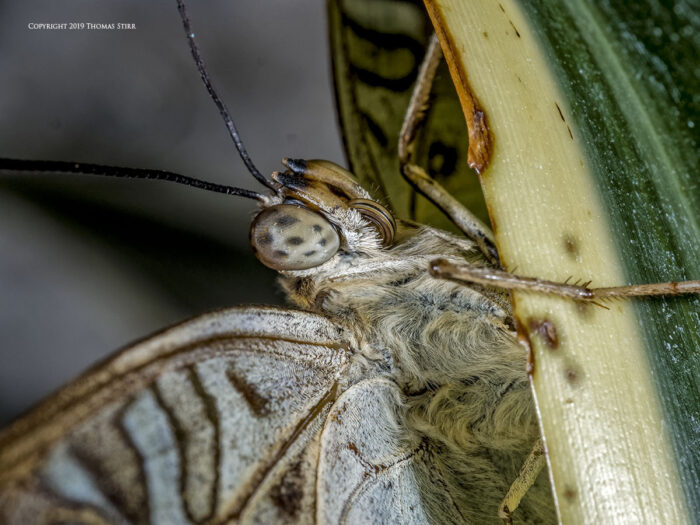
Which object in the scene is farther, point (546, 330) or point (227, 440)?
point (227, 440)

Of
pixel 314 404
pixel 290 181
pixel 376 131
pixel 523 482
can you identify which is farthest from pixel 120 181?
pixel 523 482

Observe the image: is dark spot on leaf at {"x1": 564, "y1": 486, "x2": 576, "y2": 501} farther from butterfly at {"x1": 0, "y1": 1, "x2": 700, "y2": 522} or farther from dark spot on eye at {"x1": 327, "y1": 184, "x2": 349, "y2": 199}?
dark spot on eye at {"x1": 327, "y1": 184, "x2": 349, "y2": 199}

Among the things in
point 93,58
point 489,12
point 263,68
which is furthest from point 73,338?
point 489,12

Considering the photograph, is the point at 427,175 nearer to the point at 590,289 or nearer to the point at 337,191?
the point at 337,191

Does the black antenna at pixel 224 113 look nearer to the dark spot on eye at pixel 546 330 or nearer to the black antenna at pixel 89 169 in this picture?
the black antenna at pixel 89 169

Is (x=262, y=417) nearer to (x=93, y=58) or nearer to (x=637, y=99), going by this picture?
(x=637, y=99)

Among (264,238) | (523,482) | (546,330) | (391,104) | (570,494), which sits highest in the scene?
(391,104)

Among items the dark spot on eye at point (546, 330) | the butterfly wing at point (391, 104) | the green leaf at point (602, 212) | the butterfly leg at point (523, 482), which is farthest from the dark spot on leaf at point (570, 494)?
the butterfly wing at point (391, 104)
